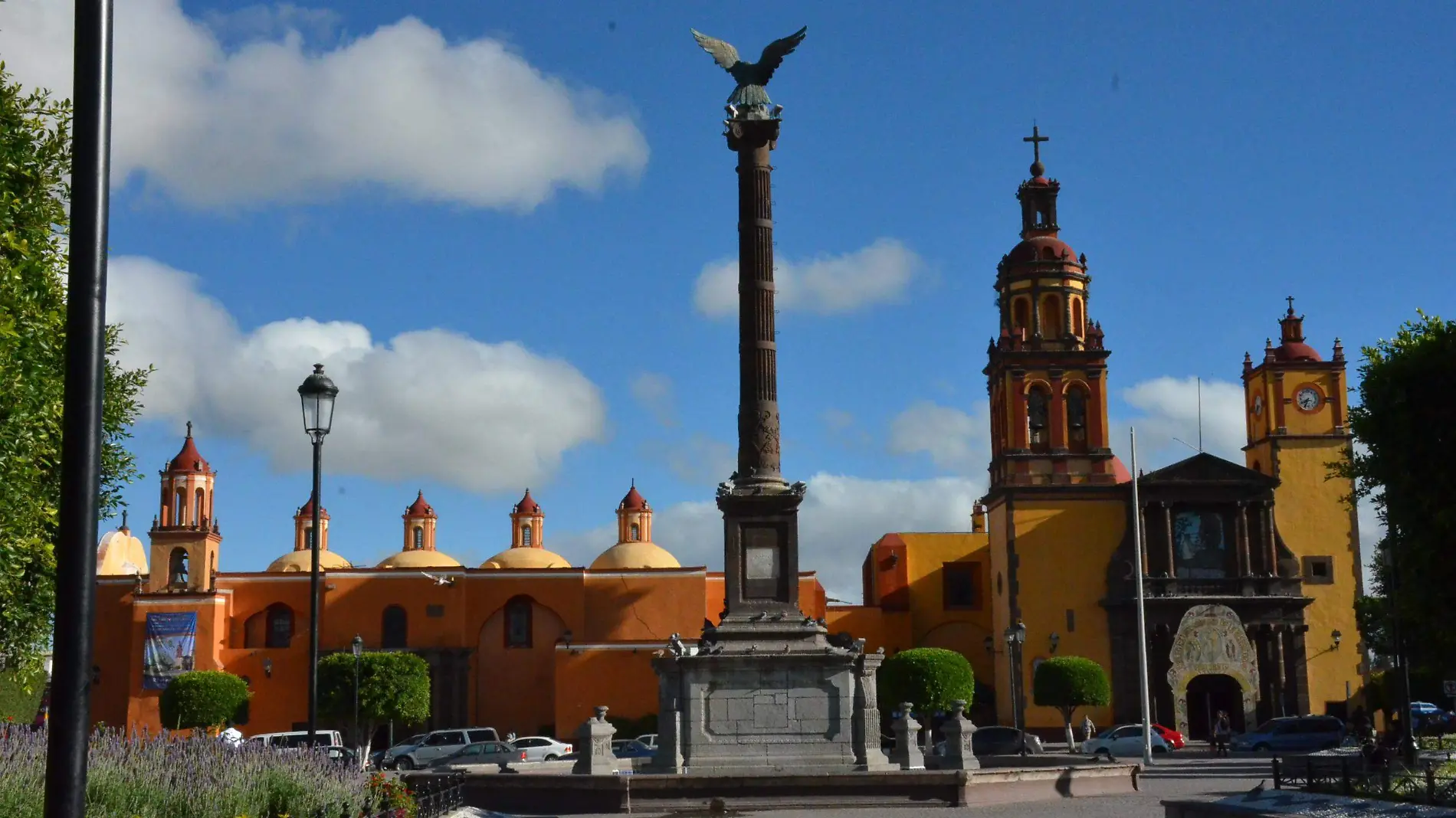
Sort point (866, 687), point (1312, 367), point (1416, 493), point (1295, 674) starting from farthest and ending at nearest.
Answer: point (1312, 367), point (1295, 674), point (866, 687), point (1416, 493)

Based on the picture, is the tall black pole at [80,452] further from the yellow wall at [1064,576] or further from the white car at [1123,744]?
the yellow wall at [1064,576]

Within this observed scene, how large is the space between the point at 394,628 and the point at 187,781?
127 feet

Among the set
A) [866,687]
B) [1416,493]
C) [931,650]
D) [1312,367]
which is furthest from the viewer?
[1312,367]

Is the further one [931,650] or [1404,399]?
[931,650]

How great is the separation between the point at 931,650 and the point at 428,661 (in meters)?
16.2

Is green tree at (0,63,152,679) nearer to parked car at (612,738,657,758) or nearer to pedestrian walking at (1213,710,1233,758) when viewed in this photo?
parked car at (612,738,657,758)

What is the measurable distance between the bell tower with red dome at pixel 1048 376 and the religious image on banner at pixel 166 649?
25.8m

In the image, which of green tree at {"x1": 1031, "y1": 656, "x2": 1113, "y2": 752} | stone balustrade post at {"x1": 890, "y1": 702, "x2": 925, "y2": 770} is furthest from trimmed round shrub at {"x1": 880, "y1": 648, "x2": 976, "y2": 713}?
stone balustrade post at {"x1": 890, "y1": 702, "x2": 925, "y2": 770}

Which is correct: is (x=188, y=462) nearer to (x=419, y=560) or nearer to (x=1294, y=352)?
(x=419, y=560)

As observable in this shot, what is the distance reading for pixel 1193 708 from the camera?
4572 cm

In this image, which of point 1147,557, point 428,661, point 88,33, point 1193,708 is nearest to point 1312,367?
point 1147,557

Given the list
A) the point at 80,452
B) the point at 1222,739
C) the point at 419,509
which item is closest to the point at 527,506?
the point at 419,509

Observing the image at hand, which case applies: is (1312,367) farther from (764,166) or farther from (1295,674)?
(764,166)

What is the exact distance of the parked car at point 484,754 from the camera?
1382 inches
